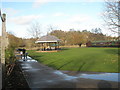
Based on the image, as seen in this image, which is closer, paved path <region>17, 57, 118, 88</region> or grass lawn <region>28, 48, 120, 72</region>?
paved path <region>17, 57, 118, 88</region>

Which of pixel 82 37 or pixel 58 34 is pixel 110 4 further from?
pixel 58 34

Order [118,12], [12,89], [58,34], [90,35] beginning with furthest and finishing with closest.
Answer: [90,35] < [58,34] < [118,12] < [12,89]

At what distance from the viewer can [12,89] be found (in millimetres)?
4906

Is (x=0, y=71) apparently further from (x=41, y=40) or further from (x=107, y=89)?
(x=41, y=40)

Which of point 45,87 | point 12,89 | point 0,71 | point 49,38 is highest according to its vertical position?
point 49,38

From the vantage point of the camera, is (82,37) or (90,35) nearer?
(82,37)

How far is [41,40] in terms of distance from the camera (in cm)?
3775

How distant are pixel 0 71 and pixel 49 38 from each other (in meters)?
33.5

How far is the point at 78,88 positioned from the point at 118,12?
1730cm

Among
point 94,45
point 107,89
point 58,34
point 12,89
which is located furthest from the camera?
point 58,34

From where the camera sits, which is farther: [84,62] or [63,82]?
[84,62]

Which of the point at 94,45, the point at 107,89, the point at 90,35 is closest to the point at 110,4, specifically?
the point at 107,89

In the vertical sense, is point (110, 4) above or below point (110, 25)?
above

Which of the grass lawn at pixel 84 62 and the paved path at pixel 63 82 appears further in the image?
the grass lawn at pixel 84 62
